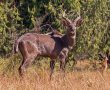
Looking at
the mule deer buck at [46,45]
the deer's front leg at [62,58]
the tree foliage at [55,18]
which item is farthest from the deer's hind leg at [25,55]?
the tree foliage at [55,18]

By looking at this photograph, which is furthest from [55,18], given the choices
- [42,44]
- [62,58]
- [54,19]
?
[42,44]

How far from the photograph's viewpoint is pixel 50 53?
1414 cm

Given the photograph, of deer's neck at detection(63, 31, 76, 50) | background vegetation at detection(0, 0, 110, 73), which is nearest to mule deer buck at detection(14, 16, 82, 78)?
deer's neck at detection(63, 31, 76, 50)

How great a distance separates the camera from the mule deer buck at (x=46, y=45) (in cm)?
1345

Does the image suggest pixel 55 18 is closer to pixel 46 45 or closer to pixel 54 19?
pixel 54 19

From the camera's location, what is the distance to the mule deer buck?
13453 millimetres

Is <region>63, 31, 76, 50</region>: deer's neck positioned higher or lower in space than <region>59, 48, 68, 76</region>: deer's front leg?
higher

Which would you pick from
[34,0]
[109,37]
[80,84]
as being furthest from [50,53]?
[109,37]

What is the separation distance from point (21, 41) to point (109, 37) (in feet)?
25.3

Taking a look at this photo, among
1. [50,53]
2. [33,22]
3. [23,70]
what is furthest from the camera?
[33,22]

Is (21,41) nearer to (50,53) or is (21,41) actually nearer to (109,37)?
(50,53)

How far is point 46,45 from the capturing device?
14023 millimetres

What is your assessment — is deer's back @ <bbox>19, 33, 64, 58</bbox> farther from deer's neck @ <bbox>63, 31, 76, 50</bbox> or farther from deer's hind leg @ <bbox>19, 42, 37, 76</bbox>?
deer's neck @ <bbox>63, 31, 76, 50</bbox>

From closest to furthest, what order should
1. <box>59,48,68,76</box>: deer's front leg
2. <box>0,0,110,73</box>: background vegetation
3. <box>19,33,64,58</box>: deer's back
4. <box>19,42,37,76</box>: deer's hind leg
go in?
1. <box>19,42,37,76</box>: deer's hind leg
2. <box>19,33,64,58</box>: deer's back
3. <box>59,48,68,76</box>: deer's front leg
4. <box>0,0,110,73</box>: background vegetation
